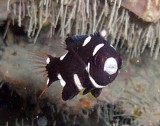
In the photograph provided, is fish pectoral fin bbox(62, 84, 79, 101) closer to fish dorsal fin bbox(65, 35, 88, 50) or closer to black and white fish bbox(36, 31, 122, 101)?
black and white fish bbox(36, 31, 122, 101)

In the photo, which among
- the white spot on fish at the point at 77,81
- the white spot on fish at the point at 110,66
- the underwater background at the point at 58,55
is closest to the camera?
the white spot on fish at the point at 110,66

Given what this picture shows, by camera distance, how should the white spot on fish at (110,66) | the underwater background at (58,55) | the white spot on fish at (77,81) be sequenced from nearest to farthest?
the white spot on fish at (110,66)
the white spot on fish at (77,81)
the underwater background at (58,55)

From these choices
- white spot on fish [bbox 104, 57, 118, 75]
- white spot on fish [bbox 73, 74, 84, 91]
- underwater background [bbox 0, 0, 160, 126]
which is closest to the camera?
white spot on fish [bbox 104, 57, 118, 75]

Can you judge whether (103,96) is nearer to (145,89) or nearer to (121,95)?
(121,95)

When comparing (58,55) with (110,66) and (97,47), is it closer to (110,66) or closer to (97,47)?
(97,47)

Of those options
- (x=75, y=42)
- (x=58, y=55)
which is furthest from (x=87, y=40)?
(x=58, y=55)

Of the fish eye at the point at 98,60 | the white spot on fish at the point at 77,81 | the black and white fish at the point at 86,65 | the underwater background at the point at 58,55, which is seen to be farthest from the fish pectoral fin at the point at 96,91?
the underwater background at the point at 58,55

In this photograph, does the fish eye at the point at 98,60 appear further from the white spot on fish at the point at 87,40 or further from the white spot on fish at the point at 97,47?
the white spot on fish at the point at 87,40

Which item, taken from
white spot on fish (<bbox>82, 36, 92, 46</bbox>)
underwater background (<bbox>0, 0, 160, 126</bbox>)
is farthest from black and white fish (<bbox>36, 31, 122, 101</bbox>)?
underwater background (<bbox>0, 0, 160, 126</bbox>)

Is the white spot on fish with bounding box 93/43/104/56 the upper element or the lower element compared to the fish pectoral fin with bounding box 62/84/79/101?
upper

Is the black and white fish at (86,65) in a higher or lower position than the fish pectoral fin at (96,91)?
higher
